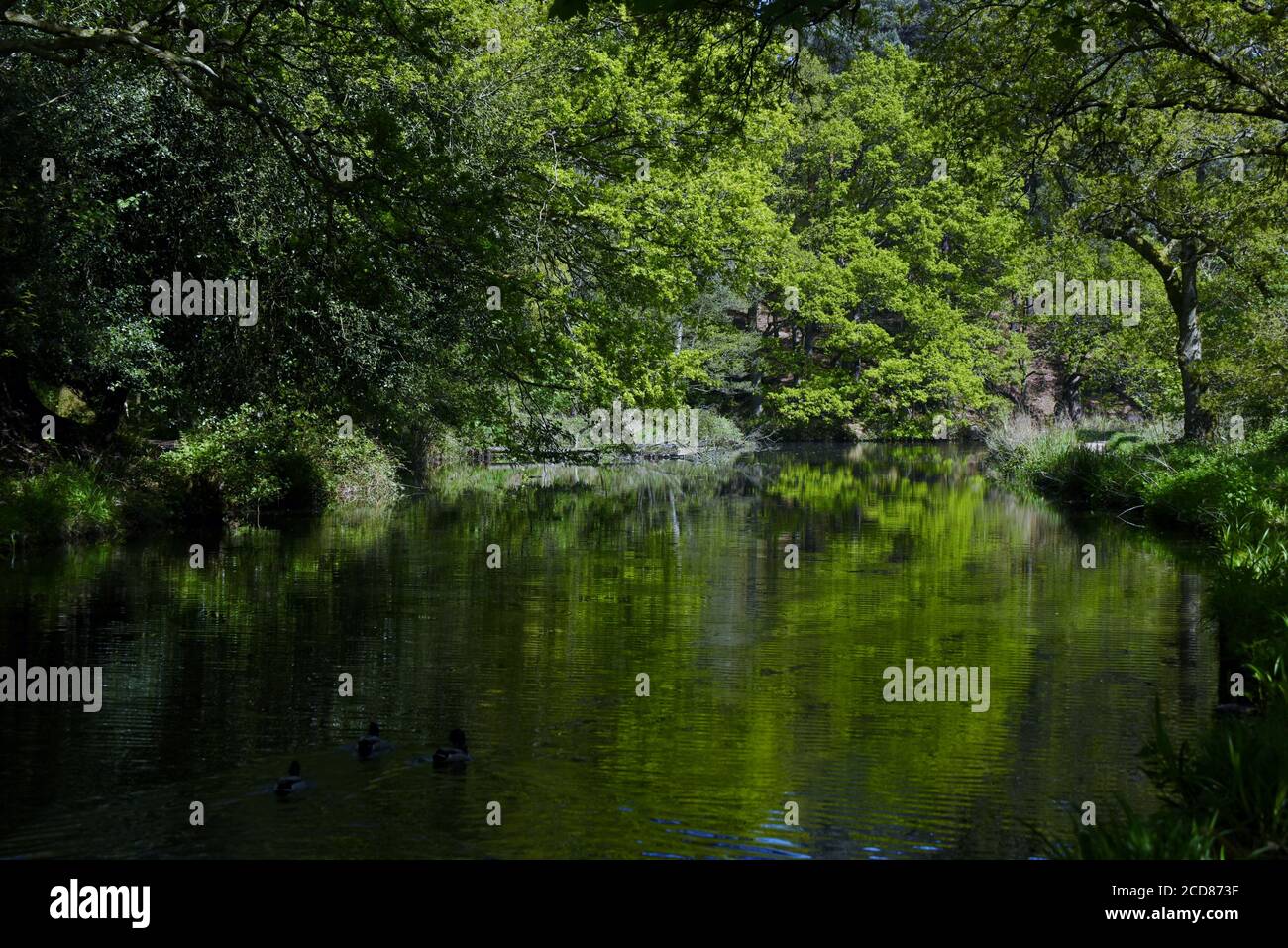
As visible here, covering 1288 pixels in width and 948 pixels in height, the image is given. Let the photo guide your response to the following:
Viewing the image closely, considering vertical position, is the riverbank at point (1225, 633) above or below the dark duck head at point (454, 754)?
above

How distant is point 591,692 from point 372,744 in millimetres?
2489

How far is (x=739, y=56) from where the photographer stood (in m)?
11.1

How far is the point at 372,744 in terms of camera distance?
8.63 m

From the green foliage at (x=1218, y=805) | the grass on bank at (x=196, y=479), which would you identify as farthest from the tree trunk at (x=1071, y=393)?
the green foliage at (x=1218, y=805)

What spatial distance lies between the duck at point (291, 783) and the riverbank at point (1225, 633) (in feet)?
15.4

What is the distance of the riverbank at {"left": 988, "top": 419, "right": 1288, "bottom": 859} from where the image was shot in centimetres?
554

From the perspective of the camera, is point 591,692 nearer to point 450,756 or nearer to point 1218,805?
point 450,756

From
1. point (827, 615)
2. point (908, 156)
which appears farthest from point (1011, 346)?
point (827, 615)

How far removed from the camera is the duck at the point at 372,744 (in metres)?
8.59

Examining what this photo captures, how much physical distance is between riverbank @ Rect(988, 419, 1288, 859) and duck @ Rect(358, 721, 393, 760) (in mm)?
4652

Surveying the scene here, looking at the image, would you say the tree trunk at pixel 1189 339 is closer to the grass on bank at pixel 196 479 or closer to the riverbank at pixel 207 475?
the riverbank at pixel 207 475

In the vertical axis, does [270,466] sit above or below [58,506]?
above

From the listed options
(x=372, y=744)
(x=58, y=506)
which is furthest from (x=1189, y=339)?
(x=372, y=744)

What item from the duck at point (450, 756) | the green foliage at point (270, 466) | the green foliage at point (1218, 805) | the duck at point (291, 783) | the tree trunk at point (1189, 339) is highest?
the tree trunk at point (1189, 339)
